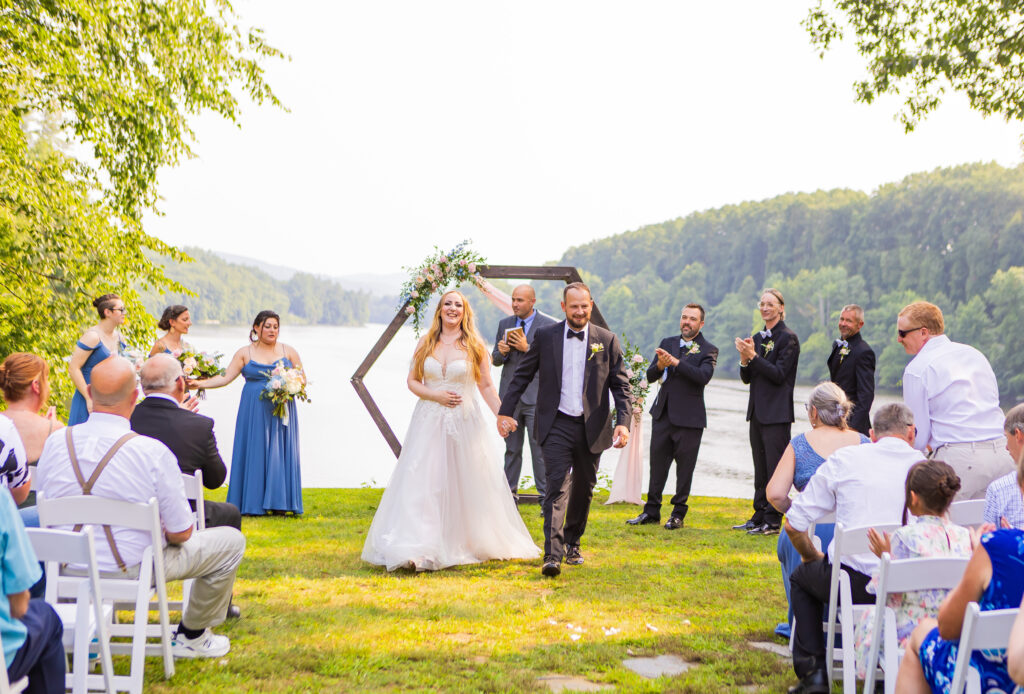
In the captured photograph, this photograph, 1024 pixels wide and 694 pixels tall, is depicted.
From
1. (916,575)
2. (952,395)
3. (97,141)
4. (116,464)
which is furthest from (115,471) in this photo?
(97,141)

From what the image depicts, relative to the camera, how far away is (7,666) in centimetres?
257

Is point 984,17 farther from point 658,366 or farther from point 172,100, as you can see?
point 172,100

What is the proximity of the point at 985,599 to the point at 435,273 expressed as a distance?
7007 mm

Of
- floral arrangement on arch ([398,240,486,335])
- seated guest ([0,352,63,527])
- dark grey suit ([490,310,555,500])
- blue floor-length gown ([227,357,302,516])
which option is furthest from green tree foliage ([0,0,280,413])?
seated guest ([0,352,63,527])

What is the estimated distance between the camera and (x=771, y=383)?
25.5ft

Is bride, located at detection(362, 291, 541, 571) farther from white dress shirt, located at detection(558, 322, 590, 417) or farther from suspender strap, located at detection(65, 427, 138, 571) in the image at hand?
suspender strap, located at detection(65, 427, 138, 571)

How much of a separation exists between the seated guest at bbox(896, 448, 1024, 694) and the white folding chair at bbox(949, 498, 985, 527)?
123 cm

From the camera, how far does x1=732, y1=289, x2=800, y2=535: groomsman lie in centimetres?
Result: 767

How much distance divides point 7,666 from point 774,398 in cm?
659

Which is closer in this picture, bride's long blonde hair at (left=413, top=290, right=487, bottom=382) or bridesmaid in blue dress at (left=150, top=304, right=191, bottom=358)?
bride's long blonde hair at (left=413, top=290, right=487, bottom=382)

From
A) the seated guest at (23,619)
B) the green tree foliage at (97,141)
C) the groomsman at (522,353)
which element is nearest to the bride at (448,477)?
the groomsman at (522,353)

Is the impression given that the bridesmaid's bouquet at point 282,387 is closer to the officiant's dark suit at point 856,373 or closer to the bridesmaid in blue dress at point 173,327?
the bridesmaid in blue dress at point 173,327

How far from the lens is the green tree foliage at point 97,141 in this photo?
10.3 m

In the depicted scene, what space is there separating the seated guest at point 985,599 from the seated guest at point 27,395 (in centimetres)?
418
